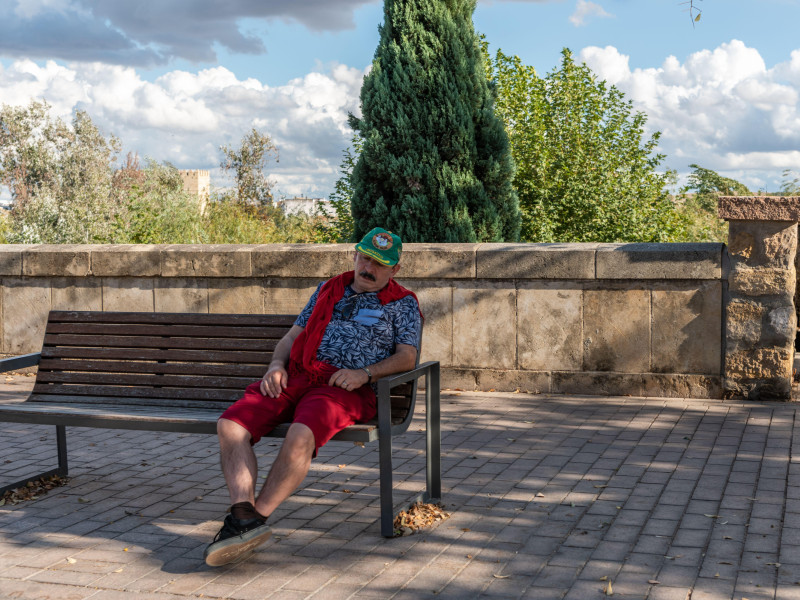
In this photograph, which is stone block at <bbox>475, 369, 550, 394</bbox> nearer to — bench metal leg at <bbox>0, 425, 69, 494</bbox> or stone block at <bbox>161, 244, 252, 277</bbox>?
stone block at <bbox>161, 244, 252, 277</bbox>

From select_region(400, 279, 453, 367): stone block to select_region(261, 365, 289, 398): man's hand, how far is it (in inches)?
128

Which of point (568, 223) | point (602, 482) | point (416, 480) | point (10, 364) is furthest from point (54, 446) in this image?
point (568, 223)

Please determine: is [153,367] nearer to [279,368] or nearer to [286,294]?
[279,368]

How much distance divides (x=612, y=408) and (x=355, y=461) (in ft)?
7.58

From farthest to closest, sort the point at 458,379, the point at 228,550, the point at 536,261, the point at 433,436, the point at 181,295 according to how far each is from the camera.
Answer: the point at 181,295, the point at 458,379, the point at 536,261, the point at 433,436, the point at 228,550

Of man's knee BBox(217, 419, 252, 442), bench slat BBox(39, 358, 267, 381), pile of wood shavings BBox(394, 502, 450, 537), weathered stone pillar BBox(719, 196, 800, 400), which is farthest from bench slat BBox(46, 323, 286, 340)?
weathered stone pillar BBox(719, 196, 800, 400)

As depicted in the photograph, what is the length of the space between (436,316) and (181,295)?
2270 millimetres

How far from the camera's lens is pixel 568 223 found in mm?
15836

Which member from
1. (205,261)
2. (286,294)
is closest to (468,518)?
(286,294)

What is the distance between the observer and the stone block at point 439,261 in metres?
7.51

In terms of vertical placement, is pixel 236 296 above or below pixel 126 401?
above

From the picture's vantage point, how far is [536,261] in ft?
24.2

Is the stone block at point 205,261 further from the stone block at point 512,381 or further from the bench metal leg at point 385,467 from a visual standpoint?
the bench metal leg at point 385,467

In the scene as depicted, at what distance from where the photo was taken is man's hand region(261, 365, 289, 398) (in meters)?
4.35
